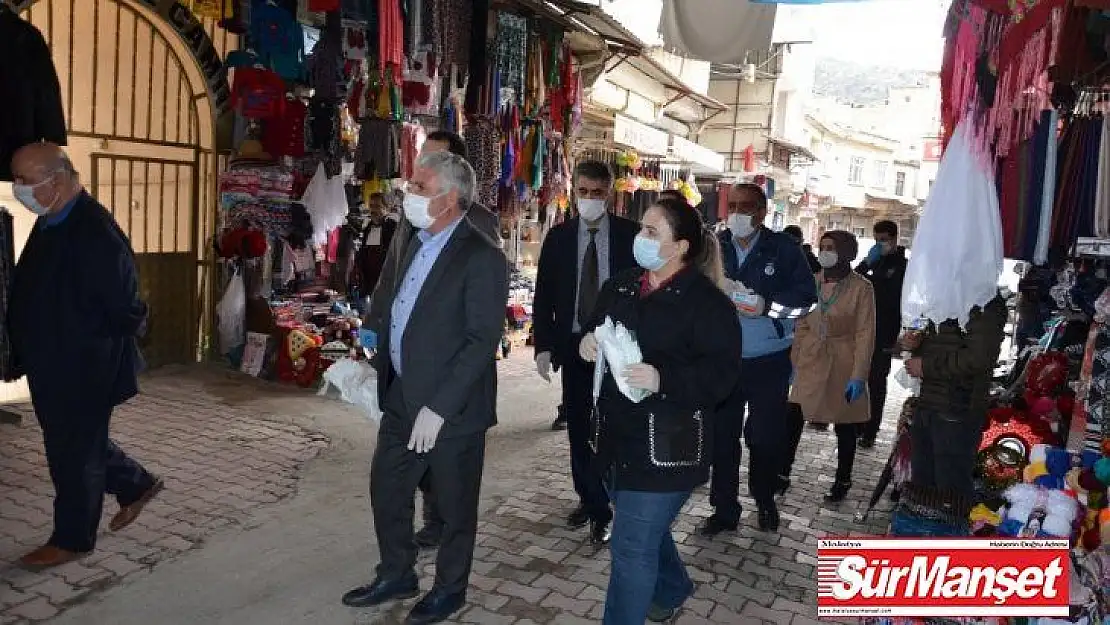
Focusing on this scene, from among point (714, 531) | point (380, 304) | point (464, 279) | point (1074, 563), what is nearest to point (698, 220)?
point (464, 279)

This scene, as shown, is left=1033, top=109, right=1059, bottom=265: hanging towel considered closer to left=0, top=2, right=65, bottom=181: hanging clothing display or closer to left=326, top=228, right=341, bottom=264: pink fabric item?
left=0, top=2, right=65, bottom=181: hanging clothing display

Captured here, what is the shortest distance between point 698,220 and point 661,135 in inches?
447

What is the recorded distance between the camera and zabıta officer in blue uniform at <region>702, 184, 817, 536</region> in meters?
4.65

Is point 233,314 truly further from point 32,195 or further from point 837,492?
point 837,492

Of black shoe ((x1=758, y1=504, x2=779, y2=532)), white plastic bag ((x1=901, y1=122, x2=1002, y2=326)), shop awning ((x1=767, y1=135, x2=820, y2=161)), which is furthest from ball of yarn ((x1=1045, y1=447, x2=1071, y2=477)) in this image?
shop awning ((x1=767, y1=135, x2=820, y2=161))

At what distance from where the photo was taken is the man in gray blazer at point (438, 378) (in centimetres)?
332

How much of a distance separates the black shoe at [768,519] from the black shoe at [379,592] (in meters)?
2.34

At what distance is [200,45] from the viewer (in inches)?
317

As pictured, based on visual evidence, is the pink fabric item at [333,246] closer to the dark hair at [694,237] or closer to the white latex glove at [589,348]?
the white latex glove at [589,348]

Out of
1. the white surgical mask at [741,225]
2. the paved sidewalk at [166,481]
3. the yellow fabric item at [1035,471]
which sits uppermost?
the white surgical mask at [741,225]

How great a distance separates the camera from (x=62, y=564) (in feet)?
12.8

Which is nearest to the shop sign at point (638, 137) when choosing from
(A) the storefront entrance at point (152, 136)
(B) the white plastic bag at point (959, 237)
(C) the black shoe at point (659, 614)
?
(A) the storefront entrance at point (152, 136)

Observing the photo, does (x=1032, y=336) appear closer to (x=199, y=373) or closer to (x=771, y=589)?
(x=771, y=589)

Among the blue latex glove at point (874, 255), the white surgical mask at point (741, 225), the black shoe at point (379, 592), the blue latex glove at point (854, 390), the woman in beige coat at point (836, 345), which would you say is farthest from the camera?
the blue latex glove at point (874, 255)
